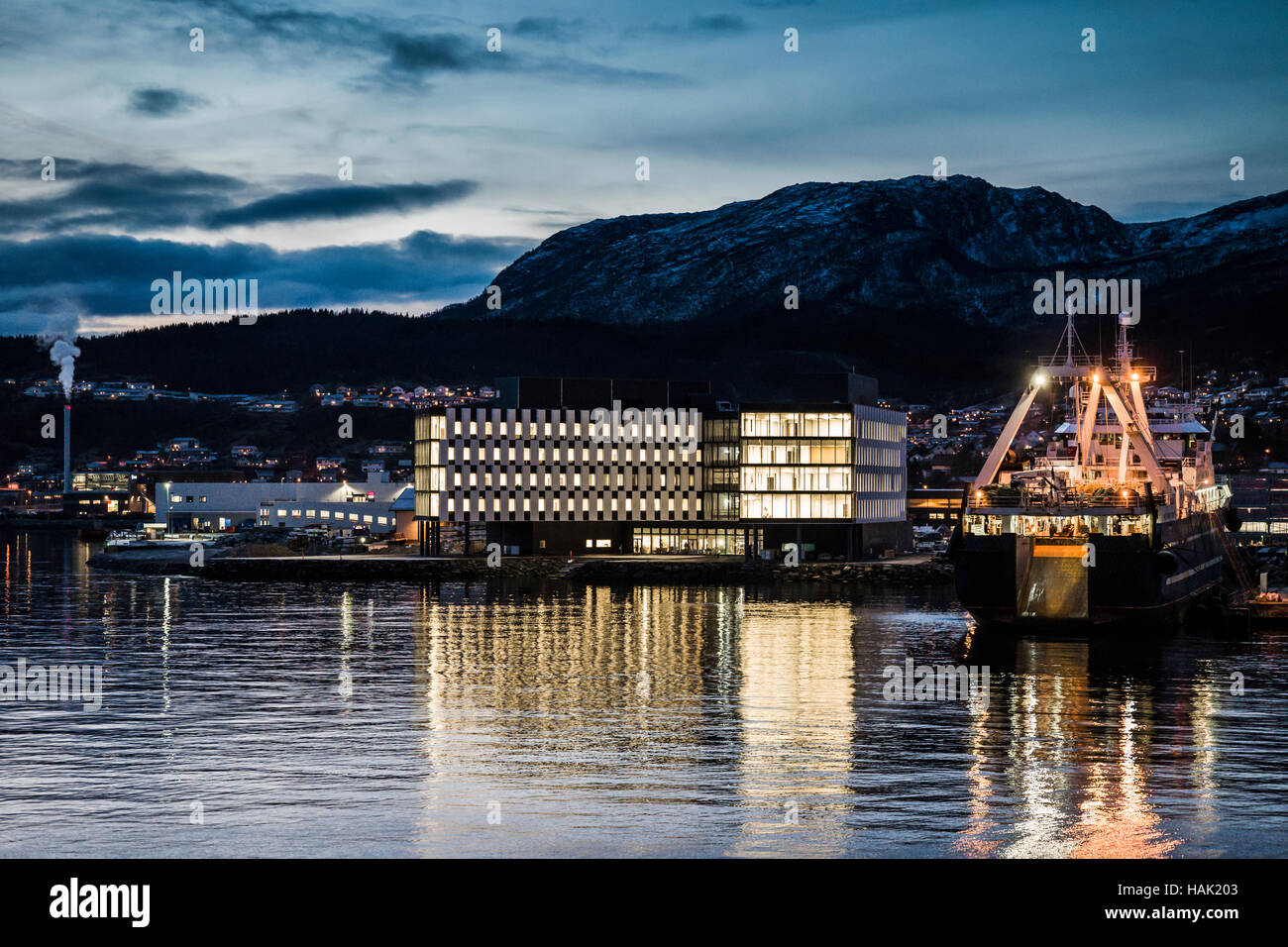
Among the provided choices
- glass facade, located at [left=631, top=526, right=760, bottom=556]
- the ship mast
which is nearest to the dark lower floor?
glass facade, located at [left=631, top=526, right=760, bottom=556]

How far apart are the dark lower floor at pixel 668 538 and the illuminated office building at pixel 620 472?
153 mm

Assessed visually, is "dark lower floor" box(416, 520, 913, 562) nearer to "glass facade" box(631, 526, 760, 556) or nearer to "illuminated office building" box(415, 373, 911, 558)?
"glass facade" box(631, 526, 760, 556)

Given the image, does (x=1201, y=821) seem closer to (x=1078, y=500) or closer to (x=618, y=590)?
(x=1078, y=500)

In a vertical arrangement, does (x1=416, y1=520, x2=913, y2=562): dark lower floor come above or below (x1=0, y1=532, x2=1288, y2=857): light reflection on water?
above

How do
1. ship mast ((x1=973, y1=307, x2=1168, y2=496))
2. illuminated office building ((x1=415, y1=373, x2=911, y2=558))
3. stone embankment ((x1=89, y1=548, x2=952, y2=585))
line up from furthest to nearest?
illuminated office building ((x1=415, y1=373, x2=911, y2=558)) < stone embankment ((x1=89, y1=548, x2=952, y2=585)) < ship mast ((x1=973, y1=307, x2=1168, y2=496))

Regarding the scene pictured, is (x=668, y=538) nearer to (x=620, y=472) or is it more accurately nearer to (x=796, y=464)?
(x=620, y=472)

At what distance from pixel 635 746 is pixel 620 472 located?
382ft

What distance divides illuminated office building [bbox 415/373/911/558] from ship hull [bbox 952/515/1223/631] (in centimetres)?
7221

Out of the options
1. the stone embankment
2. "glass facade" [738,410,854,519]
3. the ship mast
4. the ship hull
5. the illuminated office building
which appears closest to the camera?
the ship hull

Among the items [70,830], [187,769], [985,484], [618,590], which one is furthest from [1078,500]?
[70,830]

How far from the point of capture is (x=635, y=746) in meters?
44.5

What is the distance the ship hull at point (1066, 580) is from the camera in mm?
79625

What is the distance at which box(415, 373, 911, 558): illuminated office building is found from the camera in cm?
15562

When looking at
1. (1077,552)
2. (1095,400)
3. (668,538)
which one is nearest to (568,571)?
(668,538)
